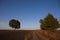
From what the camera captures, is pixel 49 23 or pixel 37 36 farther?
pixel 49 23

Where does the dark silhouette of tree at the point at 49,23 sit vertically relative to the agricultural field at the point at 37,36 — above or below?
above

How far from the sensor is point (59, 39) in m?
16.3

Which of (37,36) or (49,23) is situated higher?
(49,23)

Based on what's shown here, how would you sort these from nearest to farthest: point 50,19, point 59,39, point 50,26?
point 59,39, point 50,26, point 50,19

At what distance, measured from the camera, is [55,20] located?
1157 inches

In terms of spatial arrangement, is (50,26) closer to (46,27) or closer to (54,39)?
(46,27)

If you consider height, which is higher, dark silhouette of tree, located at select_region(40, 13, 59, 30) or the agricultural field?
dark silhouette of tree, located at select_region(40, 13, 59, 30)

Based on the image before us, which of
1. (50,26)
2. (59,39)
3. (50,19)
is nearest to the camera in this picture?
(59,39)

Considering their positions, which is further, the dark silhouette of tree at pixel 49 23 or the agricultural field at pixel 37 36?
the dark silhouette of tree at pixel 49 23

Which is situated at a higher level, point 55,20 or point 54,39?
point 55,20

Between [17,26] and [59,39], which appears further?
[17,26]

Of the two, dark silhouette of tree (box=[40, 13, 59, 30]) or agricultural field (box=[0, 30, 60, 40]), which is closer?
agricultural field (box=[0, 30, 60, 40])

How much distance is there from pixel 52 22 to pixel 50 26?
1567 millimetres

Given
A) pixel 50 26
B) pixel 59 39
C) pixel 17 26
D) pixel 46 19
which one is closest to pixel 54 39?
pixel 59 39
